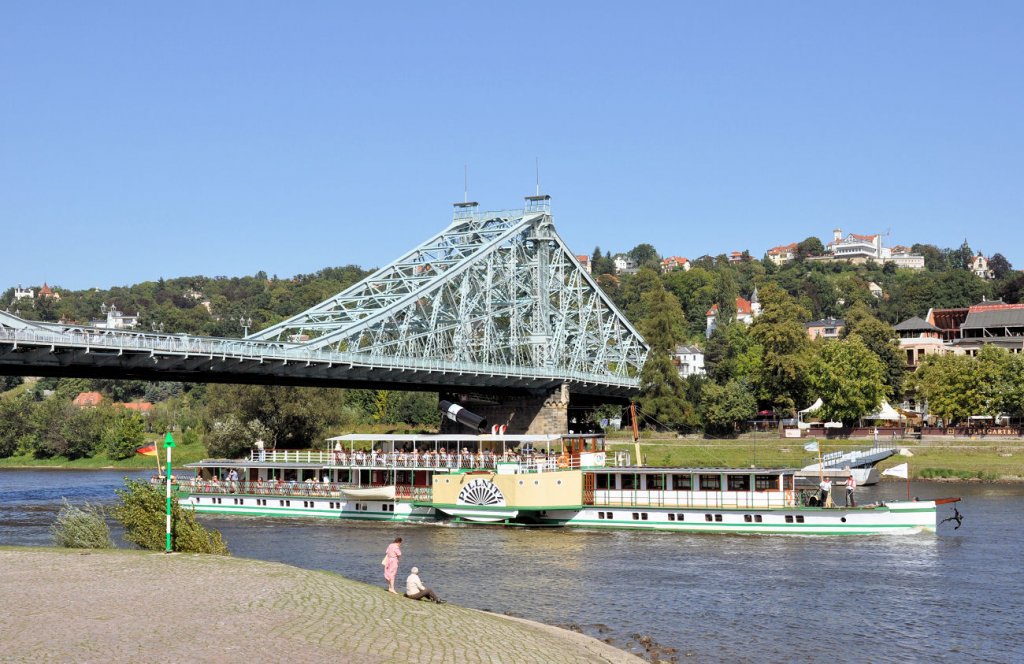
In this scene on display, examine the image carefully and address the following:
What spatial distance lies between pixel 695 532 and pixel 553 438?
29.4 ft

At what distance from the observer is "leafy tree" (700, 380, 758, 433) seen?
101375mm

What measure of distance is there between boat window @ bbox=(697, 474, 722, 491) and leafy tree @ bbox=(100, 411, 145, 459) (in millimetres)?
77866

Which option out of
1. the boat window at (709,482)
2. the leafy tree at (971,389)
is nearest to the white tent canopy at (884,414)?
the leafy tree at (971,389)

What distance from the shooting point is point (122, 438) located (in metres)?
116

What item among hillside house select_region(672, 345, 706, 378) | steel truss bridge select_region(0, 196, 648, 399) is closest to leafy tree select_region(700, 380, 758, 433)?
steel truss bridge select_region(0, 196, 648, 399)

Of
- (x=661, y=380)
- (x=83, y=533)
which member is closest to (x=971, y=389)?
(x=661, y=380)

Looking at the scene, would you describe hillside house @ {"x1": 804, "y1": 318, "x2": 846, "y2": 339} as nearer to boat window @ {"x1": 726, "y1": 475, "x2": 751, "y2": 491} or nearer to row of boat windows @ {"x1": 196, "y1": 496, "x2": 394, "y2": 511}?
row of boat windows @ {"x1": 196, "y1": 496, "x2": 394, "y2": 511}

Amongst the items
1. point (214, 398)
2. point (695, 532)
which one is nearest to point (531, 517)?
point (695, 532)

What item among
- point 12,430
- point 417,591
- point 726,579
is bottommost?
point 726,579

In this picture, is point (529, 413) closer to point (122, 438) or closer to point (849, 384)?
point (849, 384)

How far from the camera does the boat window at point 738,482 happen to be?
50.5 metres

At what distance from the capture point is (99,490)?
78.1 m

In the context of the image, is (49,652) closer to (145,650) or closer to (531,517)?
(145,650)

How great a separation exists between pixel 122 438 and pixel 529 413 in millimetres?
43666
